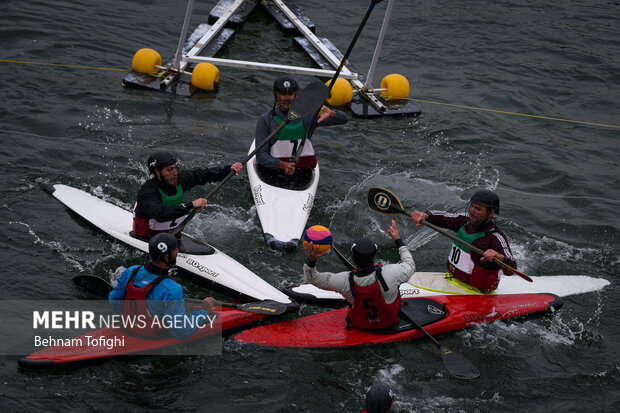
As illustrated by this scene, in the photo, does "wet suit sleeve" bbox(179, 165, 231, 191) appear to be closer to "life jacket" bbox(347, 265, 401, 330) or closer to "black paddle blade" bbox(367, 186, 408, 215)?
"black paddle blade" bbox(367, 186, 408, 215)

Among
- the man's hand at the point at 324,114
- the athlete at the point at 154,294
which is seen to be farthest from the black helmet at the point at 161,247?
the man's hand at the point at 324,114

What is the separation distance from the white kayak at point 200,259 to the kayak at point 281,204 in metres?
0.68

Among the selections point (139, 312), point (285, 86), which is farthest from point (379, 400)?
point (285, 86)

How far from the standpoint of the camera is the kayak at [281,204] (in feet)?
24.1

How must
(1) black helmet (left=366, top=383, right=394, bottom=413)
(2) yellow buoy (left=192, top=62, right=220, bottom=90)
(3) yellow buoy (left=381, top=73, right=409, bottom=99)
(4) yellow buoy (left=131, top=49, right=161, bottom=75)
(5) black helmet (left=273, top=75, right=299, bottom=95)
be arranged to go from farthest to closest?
(3) yellow buoy (left=381, top=73, right=409, bottom=99)
(4) yellow buoy (left=131, top=49, right=161, bottom=75)
(2) yellow buoy (left=192, top=62, right=220, bottom=90)
(5) black helmet (left=273, top=75, right=299, bottom=95)
(1) black helmet (left=366, top=383, right=394, bottom=413)

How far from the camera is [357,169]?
9.55 meters

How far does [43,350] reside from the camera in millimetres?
5355

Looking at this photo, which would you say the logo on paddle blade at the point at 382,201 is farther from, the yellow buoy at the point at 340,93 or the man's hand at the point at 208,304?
the yellow buoy at the point at 340,93

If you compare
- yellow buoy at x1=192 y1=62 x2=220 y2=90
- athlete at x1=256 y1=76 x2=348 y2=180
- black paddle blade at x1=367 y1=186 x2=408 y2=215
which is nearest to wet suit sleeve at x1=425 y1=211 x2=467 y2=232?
black paddle blade at x1=367 y1=186 x2=408 y2=215

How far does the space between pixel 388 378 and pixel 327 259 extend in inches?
78.2

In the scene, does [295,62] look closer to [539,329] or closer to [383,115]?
[383,115]

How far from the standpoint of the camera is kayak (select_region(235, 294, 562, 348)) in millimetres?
5918

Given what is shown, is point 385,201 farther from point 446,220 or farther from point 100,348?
point 100,348

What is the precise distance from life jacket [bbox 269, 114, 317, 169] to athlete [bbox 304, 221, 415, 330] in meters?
2.72
